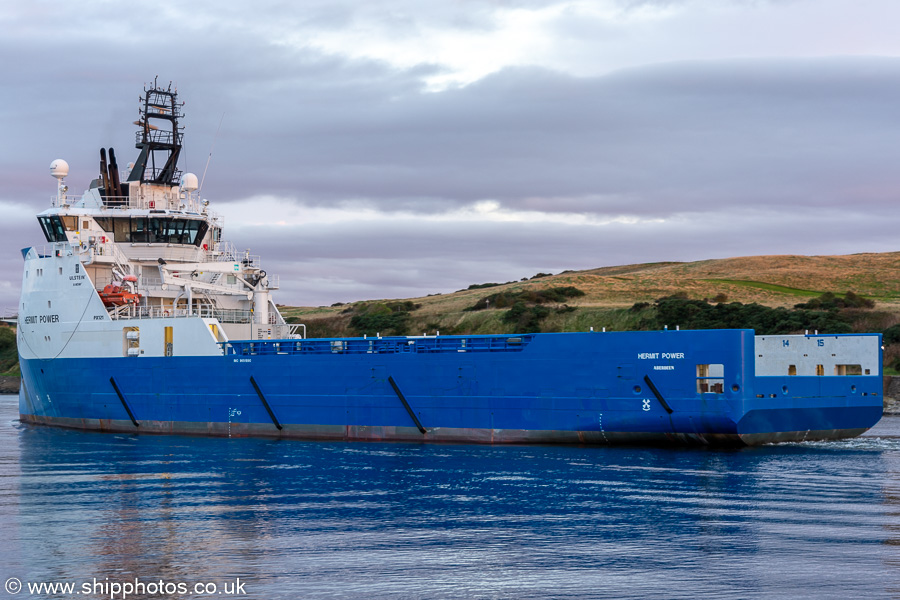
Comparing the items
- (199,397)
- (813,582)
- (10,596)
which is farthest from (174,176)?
(813,582)

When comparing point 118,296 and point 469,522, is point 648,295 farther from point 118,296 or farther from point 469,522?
point 469,522

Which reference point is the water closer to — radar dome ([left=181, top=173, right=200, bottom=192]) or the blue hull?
the blue hull

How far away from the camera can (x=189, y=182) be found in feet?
123

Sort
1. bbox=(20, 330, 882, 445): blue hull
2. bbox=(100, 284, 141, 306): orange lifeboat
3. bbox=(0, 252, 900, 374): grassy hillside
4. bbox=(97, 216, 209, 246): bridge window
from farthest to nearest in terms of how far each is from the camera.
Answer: bbox=(0, 252, 900, 374): grassy hillside → bbox=(97, 216, 209, 246): bridge window → bbox=(100, 284, 141, 306): orange lifeboat → bbox=(20, 330, 882, 445): blue hull

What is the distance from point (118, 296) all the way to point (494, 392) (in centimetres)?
1516

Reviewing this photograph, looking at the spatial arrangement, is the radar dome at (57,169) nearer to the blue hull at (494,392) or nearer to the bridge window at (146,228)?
the bridge window at (146,228)

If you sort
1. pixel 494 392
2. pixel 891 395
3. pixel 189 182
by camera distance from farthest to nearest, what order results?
1. pixel 891 395
2. pixel 189 182
3. pixel 494 392

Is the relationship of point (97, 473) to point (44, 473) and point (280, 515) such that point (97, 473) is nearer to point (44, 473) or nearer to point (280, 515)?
point (44, 473)

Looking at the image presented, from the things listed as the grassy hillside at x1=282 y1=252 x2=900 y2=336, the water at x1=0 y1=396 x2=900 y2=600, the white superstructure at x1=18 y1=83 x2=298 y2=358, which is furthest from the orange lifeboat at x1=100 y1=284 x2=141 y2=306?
the grassy hillside at x1=282 y1=252 x2=900 y2=336

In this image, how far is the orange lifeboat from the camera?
111 ft

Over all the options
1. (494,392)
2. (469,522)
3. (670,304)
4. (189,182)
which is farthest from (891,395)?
(469,522)

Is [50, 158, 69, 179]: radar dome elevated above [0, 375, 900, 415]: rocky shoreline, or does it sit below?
above

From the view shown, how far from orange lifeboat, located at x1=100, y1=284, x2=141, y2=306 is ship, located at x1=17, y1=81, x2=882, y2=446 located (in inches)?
3.8

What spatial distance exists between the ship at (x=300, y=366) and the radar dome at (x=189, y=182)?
8 cm
